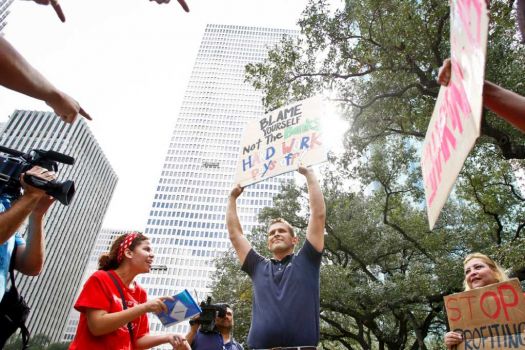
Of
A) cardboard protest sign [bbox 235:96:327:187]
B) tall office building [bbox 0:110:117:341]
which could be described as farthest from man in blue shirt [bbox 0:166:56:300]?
tall office building [bbox 0:110:117:341]

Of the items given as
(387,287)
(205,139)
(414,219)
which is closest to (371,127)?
(387,287)

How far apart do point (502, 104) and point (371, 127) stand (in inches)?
345

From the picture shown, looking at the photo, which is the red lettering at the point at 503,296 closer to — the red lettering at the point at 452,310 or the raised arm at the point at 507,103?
the red lettering at the point at 452,310

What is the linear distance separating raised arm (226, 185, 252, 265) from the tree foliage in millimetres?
6438

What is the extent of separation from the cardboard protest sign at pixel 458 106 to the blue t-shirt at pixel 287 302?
960 mm

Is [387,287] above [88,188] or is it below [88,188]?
below

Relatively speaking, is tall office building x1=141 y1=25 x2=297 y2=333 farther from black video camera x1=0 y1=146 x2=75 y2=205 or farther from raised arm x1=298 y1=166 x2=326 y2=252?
black video camera x1=0 y1=146 x2=75 y2=205

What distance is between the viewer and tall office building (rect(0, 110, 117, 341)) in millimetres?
72500

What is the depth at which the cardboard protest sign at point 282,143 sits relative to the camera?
2.94 metres

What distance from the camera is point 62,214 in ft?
253

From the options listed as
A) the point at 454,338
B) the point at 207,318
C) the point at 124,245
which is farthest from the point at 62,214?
the point at 454,338

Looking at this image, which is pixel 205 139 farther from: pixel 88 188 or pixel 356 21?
pixel 356 21

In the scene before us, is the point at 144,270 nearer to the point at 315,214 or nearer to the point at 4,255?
the point at 4,255

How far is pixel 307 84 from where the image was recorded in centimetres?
986
